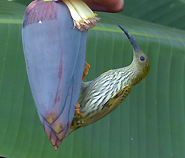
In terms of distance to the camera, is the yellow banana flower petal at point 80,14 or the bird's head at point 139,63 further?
the bird's head at point 139,63

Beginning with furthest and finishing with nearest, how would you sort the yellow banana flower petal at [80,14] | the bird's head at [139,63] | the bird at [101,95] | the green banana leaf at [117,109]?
the green banana leaf at [117,109]
the bird's head at [139,63]
the bird at [101,95]
the yellow banana flower petal at [80,14]

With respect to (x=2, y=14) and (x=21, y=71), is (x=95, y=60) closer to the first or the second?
(x=21, y=71)

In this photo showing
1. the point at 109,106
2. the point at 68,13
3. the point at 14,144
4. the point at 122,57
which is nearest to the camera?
the point at 68,13

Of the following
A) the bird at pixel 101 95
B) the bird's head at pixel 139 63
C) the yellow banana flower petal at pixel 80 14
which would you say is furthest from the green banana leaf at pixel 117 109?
the yellow banana flower petal at pixel 80 14

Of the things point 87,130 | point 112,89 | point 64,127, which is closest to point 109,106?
point 112,89

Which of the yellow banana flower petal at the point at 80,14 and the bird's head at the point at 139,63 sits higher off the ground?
the yellow banana flower petal at the point at 80,14

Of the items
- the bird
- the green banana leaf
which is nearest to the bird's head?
the bird

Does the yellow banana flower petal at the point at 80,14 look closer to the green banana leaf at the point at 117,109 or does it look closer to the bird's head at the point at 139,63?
the bird's head at the point at 139,63
